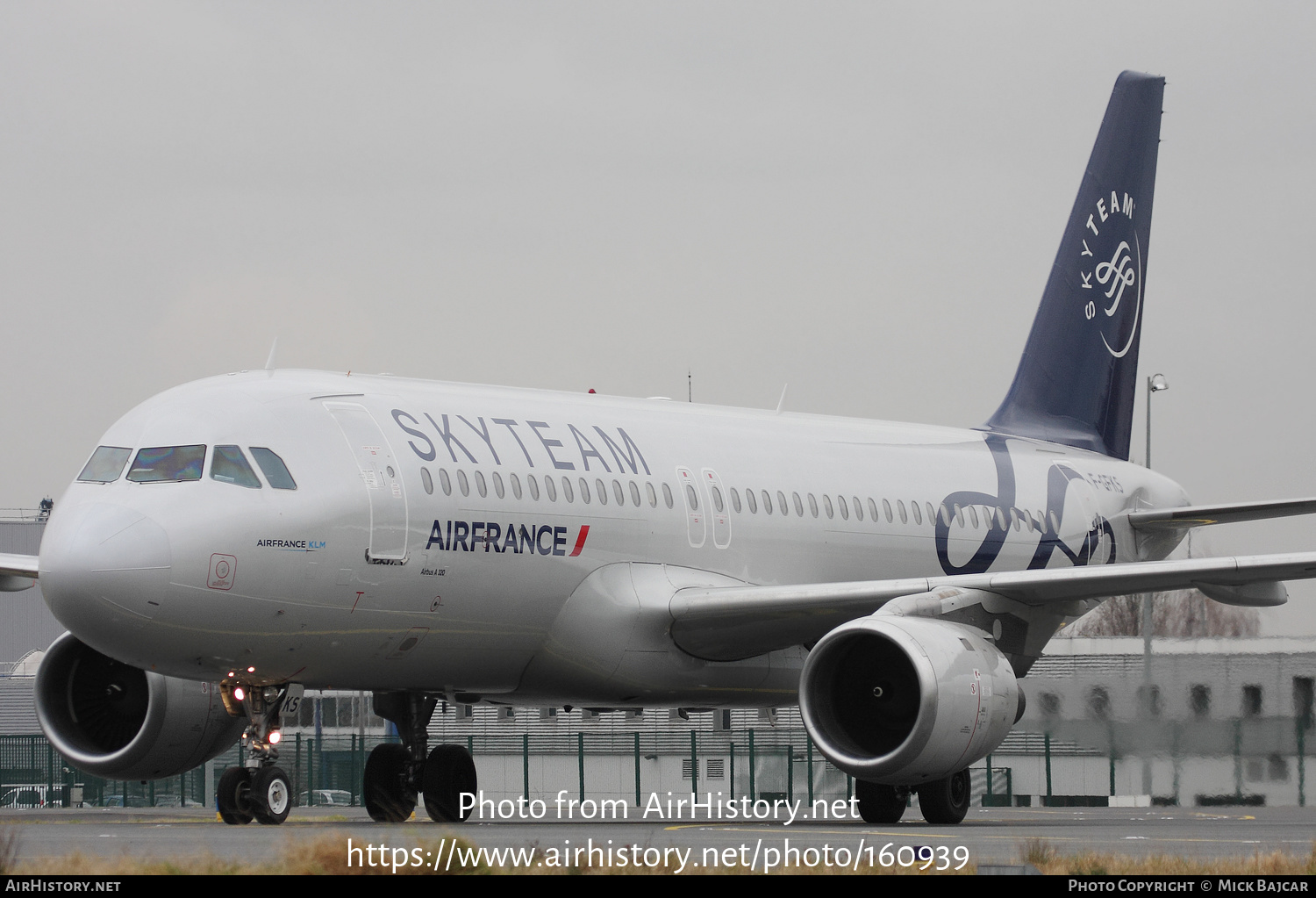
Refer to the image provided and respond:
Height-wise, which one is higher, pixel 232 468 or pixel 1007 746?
pixel 232 468

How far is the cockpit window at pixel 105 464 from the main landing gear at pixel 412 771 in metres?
4.39

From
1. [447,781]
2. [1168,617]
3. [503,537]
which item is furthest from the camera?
[1168,617]

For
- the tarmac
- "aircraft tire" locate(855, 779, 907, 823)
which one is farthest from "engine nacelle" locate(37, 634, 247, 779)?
"aircraft tire" locate(855, 779, 907, 823)

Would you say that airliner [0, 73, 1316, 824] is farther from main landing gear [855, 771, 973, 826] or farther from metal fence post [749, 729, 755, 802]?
metal fence post [749, 729, 755, 802]

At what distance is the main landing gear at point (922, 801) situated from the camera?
18078 mm

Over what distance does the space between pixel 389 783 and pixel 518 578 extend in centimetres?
326

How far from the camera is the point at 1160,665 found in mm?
21891

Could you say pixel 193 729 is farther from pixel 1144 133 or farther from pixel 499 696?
pixel 1144 133

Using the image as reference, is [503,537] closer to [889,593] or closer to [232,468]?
[232,468]

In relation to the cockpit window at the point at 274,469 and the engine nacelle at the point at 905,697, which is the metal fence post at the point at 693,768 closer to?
the engine nacelle at the point at 905,697

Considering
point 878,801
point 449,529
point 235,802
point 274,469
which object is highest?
point 274,469

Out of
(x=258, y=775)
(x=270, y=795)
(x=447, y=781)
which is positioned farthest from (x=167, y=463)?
(x=447, y=781)

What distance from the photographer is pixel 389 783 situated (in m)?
18.8
